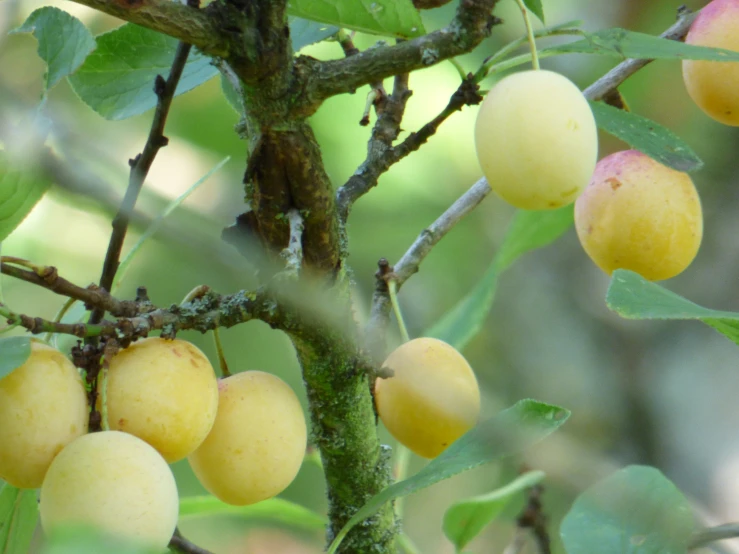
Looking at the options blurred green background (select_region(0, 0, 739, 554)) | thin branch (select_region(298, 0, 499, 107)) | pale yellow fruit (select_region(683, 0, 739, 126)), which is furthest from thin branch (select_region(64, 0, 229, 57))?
blurred green background (select_region(0, 0, 739, 554))

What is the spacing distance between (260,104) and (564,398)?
4.33 ft

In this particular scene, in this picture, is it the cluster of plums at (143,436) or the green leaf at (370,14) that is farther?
the green leaf at (370,14)

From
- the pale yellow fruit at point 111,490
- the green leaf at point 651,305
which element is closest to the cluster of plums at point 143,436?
the pale yellow fruit at point 111,490

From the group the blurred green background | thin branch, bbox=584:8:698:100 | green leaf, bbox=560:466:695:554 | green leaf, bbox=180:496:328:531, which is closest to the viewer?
green leaf, bbox=560:466:695:554

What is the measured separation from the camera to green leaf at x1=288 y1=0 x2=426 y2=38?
2.07 feet

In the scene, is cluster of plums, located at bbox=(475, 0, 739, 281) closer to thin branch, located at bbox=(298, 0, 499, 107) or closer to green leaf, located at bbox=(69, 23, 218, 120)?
thin branch, located at bbox=(298, 0, 499, 107)

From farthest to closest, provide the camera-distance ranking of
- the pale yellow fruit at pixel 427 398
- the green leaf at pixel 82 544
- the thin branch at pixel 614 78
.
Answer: the thin branch at pixel 614 78 < the pale yellow fruit at pixel 427 398 < the green leaf at pixel 82 544

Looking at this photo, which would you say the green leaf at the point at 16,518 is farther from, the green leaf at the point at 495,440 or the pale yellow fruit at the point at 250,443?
the green leaf at the point at 495,440

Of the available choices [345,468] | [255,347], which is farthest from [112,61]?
[255,347]

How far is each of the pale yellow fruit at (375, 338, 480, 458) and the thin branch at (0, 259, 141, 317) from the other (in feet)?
0.69

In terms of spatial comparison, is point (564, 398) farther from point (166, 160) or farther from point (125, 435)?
point (125, 435)

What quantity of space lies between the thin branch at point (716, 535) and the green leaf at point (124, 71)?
0.57 m

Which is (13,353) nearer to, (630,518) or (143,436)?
(143,436)

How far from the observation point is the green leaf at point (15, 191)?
0.54 m
